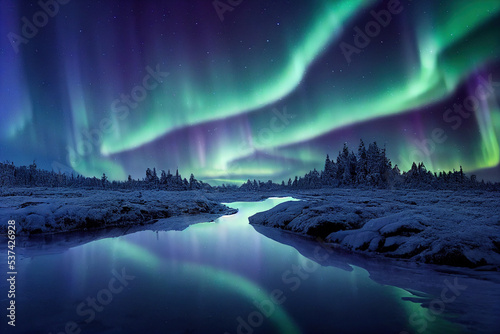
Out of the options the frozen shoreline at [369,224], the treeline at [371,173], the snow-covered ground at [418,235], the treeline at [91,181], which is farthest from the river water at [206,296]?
the treeline at [91,181]

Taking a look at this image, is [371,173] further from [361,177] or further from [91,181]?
[91,181]

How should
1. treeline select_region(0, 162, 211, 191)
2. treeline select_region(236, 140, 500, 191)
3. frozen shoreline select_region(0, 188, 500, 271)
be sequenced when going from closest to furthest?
frozen shoreline select_region(0, 188, 500, 271) → treeline select_region(236, 140, 500, 191) → treeline select_region(0, 162, 211, 191)

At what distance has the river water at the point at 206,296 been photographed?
20.0ft

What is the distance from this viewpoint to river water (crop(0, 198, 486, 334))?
240 inches

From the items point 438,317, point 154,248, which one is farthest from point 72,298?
point 438,317

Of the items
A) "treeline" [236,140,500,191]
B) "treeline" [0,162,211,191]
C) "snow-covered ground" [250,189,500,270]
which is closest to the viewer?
"snow-covered ground" [250,189,500,270]

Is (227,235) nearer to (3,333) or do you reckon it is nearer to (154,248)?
(154,248)

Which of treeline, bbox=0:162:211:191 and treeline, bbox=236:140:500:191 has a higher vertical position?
treeline, bbox=0:162:211:191

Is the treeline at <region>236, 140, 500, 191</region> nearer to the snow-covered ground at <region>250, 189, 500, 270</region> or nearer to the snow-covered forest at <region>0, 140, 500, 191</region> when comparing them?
the snow-covered forest at <region>0, 140, 500, 191</region>

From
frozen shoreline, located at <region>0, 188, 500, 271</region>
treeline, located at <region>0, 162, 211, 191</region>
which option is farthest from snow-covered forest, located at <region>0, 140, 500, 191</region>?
frozen shoreline, located at <region>0, 188, 500, 271</region>

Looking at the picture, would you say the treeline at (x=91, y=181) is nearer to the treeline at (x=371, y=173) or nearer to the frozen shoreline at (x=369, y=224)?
the treeline at (x=371, y=173)

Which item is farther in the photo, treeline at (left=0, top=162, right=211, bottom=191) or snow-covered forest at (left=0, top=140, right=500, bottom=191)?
treeline at (left=0, top=162, right=211, bottom=191)

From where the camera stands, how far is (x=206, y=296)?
26.2 ft

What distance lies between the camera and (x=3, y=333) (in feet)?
19.3
